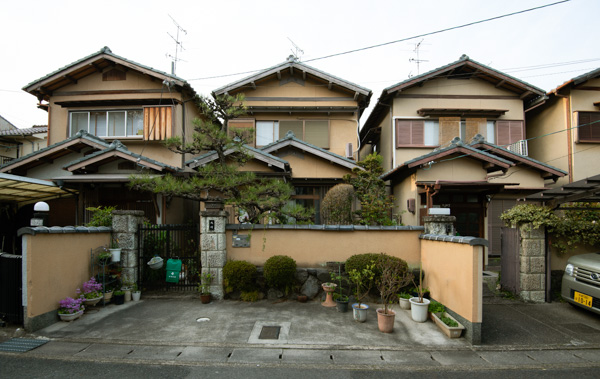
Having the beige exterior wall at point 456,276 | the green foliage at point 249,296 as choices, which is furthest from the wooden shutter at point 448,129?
the green foliage at point 249,296

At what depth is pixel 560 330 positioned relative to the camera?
6281 mm

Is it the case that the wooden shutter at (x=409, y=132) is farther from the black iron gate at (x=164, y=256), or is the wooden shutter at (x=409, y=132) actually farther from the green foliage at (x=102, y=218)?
the green foliage at (x=102, y=218)

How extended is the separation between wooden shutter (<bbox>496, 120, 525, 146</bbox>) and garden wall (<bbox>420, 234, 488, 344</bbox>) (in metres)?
9.28

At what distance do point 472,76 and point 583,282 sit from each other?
1034 centimetres

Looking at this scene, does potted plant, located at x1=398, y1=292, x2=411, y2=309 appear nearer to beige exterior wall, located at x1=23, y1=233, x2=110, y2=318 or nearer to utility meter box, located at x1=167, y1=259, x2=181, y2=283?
utility meter box, located at x1=167, y1=259, x2=181, y2=283

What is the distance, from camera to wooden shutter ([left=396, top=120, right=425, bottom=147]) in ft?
45.4

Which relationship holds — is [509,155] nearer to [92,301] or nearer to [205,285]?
[205,285]

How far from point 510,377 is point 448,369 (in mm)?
832

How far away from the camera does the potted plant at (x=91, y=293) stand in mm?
7094

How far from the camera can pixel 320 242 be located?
8.31 meters

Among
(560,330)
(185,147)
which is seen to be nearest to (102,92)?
(185,147)

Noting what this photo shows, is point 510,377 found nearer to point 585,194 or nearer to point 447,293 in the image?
point 447,293

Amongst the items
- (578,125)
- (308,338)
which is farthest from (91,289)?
(578,125)

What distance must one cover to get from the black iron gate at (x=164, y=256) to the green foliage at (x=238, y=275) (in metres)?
1.05
